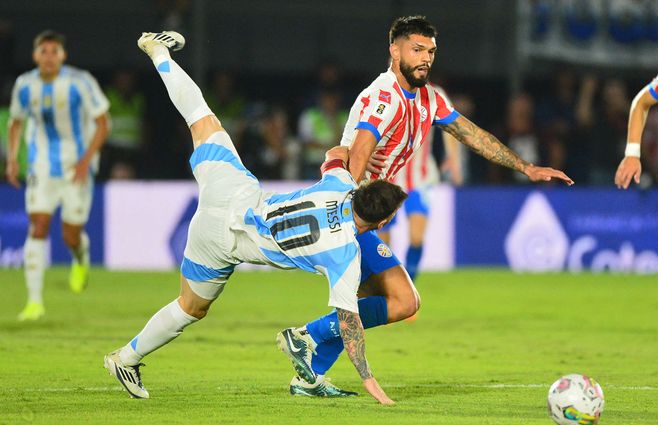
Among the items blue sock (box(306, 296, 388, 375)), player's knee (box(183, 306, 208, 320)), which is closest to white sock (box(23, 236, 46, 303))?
player's knee (box(183, 306, 208, 320))

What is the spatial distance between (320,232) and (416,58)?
1.47 metres

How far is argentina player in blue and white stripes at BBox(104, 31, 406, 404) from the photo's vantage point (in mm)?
6836

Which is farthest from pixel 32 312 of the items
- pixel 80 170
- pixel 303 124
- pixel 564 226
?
pixel 564 226

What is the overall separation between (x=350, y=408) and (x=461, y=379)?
1.53 metres

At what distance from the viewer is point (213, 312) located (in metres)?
12.9

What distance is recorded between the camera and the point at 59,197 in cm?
1241

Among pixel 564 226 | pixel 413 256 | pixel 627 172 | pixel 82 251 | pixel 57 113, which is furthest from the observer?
pixel 564 226

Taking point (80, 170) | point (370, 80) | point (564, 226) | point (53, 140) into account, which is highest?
point (370, 80)

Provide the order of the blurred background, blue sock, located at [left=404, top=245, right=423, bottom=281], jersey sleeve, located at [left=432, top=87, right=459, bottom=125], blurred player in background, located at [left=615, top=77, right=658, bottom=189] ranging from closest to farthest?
1. jersey sleeve, located at [left=432, top=87, right=459, bottom=125]
2. blurred player in background, located at [left=615, top=77, right=658, bottom=189]
3. blue sock, located at [left=404, top=245, right=423, bottom=281]
4. the blurred background

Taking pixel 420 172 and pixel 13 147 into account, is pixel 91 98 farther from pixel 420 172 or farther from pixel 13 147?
pixel 420 172

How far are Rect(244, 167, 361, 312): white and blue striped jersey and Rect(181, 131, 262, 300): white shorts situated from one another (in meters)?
0.14

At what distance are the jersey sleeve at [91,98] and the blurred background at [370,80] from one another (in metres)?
4.96

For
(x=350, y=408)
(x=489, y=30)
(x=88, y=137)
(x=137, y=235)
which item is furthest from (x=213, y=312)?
(x=489, y=30)

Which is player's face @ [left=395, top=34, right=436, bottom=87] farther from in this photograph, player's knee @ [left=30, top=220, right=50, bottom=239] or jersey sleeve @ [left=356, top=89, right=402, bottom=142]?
player's knee @ [left=30, top=220, right=50, bottom=239]
